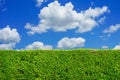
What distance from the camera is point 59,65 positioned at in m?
23.1

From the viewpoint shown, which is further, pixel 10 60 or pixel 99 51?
pixel 99 51

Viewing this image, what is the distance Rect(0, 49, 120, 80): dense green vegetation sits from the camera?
22562 mm

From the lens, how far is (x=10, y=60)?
22781 mm

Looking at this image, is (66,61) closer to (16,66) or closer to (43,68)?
(43,68)

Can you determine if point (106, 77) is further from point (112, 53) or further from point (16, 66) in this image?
point (16, 66)

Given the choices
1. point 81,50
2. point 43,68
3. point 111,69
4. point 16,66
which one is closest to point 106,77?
point 111,69

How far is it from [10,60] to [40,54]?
202 cm

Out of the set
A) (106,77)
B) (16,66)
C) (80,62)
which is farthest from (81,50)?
(16,66)

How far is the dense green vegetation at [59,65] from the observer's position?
22.6 m

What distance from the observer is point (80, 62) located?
23484 mm

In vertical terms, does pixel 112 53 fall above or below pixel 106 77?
above

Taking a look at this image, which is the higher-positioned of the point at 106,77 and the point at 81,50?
the point at 81,50

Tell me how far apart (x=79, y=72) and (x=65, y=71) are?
912 millimetres

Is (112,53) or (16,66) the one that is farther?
(112,53)
